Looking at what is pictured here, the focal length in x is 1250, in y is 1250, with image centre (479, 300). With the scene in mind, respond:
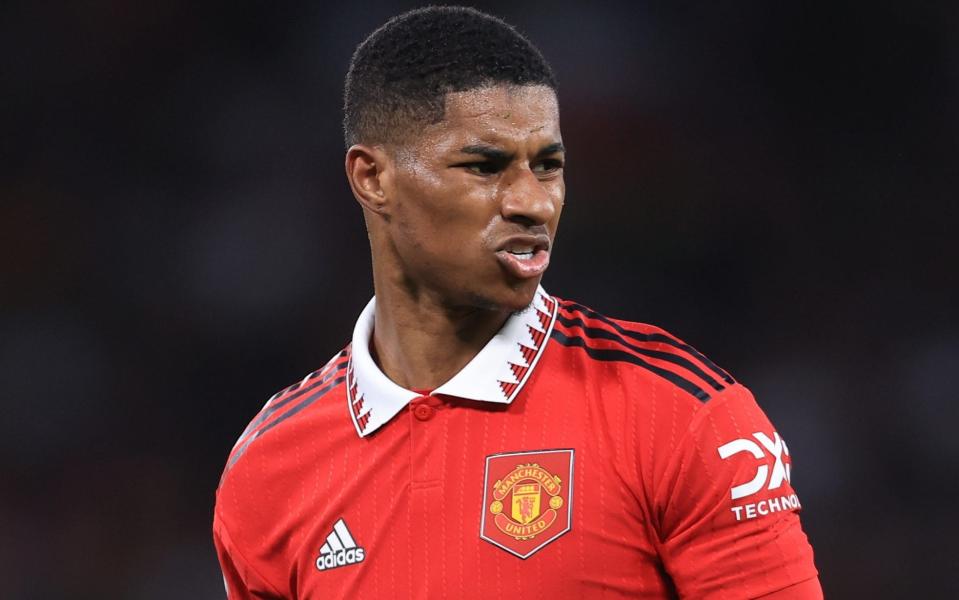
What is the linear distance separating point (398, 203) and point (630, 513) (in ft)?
2.11

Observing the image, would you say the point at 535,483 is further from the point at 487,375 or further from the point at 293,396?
the point at 293,396

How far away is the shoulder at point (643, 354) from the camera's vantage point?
6.53 ft

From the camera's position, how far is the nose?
199 centimetres

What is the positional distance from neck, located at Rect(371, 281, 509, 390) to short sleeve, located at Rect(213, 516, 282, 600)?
0.44 m

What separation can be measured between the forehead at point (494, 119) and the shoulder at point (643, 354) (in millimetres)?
349

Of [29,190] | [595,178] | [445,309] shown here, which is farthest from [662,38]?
[445,309]

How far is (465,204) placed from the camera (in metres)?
2.01

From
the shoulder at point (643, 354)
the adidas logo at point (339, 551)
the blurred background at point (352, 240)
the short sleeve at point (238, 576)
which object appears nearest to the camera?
the shoulder at point (643, 354)

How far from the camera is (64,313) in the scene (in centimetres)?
477

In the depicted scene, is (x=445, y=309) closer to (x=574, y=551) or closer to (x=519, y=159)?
(x=519, y=159)

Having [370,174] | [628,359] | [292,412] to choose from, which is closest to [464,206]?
[370,174]

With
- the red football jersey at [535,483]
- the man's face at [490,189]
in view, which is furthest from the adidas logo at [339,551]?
the man's face at [490,189]

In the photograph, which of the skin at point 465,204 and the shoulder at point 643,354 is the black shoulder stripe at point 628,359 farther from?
the skin at point 465,204

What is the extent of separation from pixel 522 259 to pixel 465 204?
0.13m
